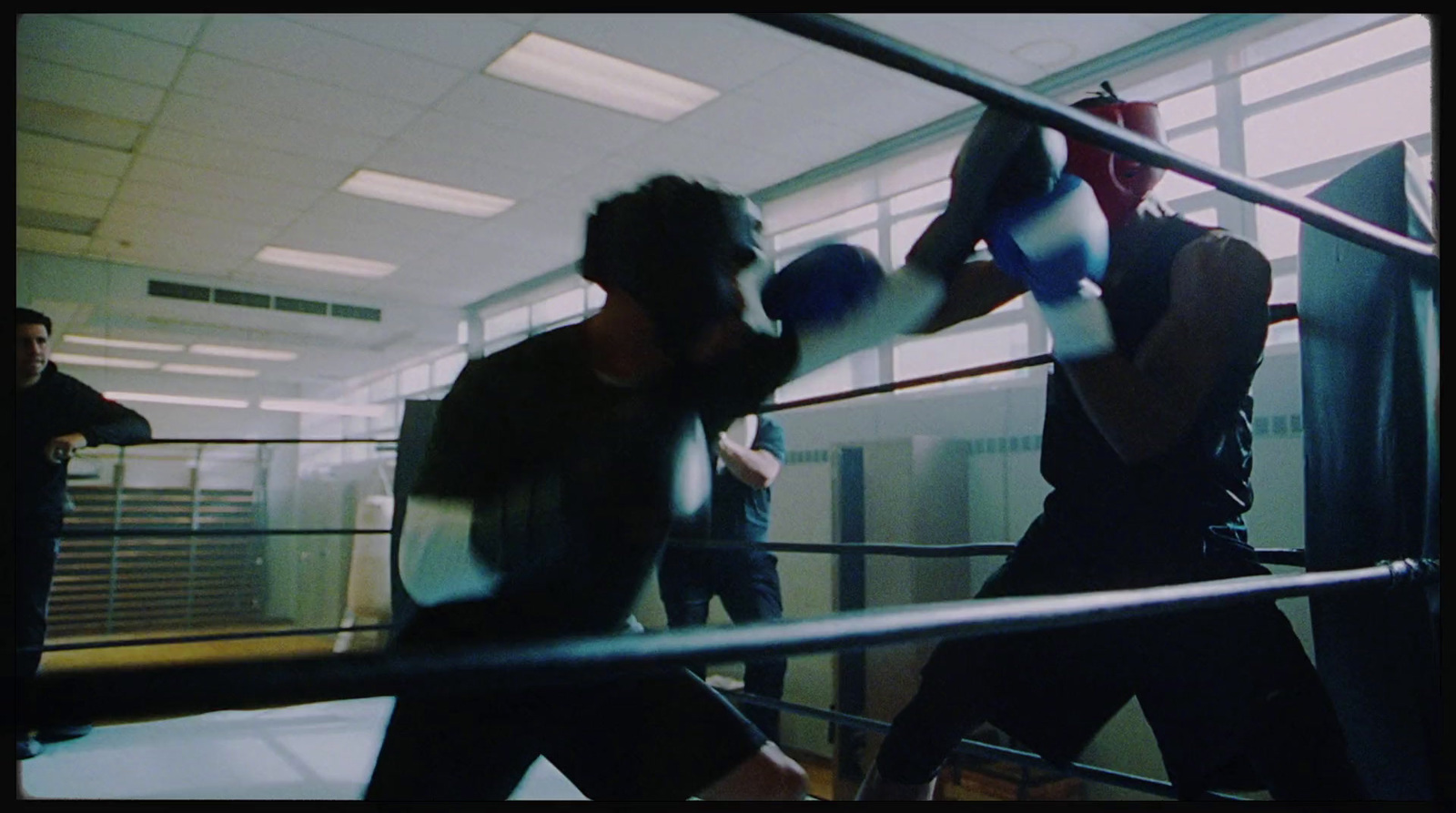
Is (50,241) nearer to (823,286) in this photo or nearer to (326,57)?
(326,57)

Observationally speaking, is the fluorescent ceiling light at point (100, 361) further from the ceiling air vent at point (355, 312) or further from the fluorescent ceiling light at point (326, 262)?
the fluorescent ceiling light at point (326, 262)

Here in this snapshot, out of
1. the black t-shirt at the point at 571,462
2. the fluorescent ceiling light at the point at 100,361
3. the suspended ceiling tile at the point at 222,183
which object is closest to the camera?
the black t-shirt at the point at 571,462

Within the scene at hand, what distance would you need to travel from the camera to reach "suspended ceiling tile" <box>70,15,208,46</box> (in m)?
3.88

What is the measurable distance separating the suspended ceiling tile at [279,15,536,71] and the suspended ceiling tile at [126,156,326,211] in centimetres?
212

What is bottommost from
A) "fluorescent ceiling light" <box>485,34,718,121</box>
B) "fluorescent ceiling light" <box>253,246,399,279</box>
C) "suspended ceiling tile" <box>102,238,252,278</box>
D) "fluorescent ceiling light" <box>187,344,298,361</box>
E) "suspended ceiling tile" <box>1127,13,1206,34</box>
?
"fluorescent ceiling light" <box>187,344,298,361</box>

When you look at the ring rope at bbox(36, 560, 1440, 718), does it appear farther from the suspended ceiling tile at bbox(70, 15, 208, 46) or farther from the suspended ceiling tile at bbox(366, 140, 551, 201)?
the suspended ceiling tile at bbox(366, 140, 551, 201)

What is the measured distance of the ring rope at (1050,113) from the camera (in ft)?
1.90

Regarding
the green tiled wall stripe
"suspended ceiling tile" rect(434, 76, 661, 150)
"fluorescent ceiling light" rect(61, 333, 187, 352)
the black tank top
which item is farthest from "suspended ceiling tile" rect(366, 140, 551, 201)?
"fluorescent ceiling light" rect(61, 333, 187, 352)

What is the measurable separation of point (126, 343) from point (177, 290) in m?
2.43

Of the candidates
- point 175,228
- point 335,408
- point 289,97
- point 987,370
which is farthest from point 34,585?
point 335,408

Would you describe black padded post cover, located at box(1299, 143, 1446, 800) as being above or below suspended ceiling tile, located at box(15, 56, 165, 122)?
below

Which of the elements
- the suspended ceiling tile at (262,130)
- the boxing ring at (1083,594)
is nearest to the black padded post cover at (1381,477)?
the boxing ring at (1083,594)

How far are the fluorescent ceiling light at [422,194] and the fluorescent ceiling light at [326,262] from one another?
159 centimetres

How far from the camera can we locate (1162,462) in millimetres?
1178
